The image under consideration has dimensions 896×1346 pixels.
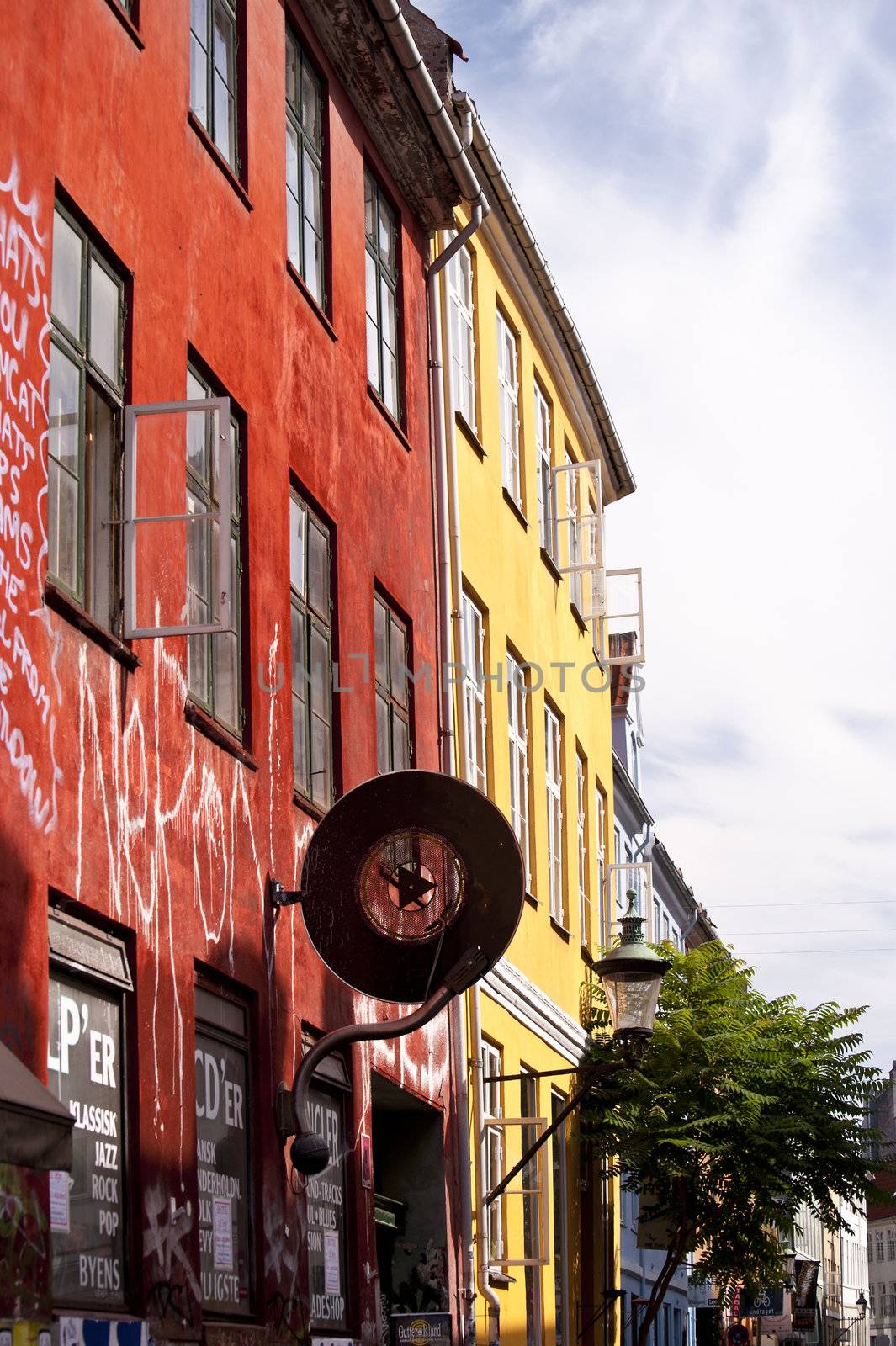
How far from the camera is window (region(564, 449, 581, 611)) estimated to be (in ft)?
75.3

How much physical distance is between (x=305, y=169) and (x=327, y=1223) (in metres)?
6.42

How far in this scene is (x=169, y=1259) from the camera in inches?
368

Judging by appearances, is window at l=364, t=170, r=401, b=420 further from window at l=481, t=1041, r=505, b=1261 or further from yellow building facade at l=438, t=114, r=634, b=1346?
window at l=481, t=1041, r=505, b=1261

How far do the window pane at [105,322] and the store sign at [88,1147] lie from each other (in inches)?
108

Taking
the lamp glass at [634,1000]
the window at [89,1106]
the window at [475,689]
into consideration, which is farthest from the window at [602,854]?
the window at [89,1106]

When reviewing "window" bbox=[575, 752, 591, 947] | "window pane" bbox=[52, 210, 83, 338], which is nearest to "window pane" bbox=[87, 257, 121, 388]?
"window pane" bbox=[52, 210, 83, 338]

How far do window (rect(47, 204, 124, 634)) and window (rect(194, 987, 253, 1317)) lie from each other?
2.18 meters

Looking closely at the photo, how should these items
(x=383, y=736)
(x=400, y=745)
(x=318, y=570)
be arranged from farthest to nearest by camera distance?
(x=400, y=745) → (x=383, y=736) → (x=318, y=570)

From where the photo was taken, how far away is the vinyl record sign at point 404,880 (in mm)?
11375

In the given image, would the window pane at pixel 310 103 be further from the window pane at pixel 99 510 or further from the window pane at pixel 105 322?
the window pane at pixel 99 510

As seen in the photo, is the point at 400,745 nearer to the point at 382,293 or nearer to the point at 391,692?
the point at 391,692

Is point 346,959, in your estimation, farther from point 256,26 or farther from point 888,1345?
point 888,1345

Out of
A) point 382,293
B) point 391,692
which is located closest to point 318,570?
point 391,692

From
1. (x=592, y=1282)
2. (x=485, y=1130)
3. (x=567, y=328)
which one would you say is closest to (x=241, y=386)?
(x=485, y=1130)
